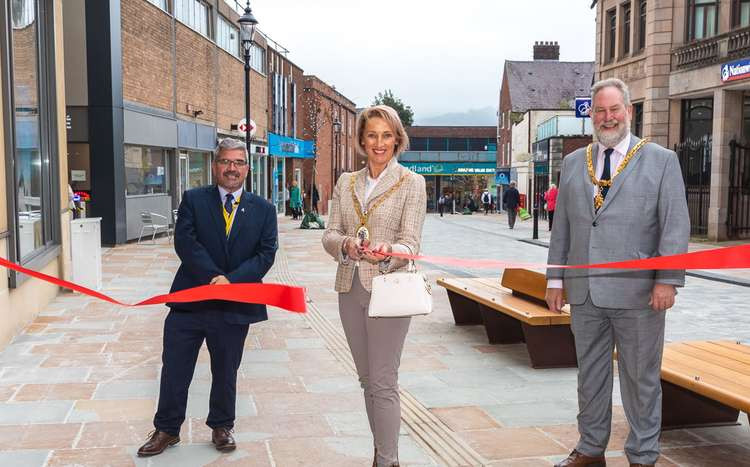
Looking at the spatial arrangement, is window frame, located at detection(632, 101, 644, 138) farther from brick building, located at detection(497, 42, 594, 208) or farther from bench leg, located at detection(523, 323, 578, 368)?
brick building, located at detection(497, 42, 594, 208)

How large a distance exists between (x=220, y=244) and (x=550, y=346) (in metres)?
3.32

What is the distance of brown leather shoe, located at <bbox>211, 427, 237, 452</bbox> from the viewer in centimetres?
437

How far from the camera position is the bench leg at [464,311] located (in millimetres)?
8477

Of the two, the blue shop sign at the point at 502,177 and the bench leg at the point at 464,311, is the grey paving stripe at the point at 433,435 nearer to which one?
the bench leg at the point at 464,311

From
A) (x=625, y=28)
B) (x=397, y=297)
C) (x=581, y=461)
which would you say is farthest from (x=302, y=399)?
(x=625, y=28)

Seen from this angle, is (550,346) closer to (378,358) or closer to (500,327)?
(500,327)

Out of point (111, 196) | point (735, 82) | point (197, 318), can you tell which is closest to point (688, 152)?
point (735, 82)

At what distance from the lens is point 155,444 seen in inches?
169

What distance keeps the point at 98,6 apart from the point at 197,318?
52.3ft

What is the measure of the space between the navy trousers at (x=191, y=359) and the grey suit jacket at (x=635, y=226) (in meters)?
1.94

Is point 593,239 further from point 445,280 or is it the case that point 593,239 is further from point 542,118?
point 542,118

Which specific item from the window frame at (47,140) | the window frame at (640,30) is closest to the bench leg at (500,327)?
the window frame at (47,140)

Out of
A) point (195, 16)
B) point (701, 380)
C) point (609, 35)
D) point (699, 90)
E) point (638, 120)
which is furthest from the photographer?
point (609, 35)

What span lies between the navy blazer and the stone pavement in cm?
83
